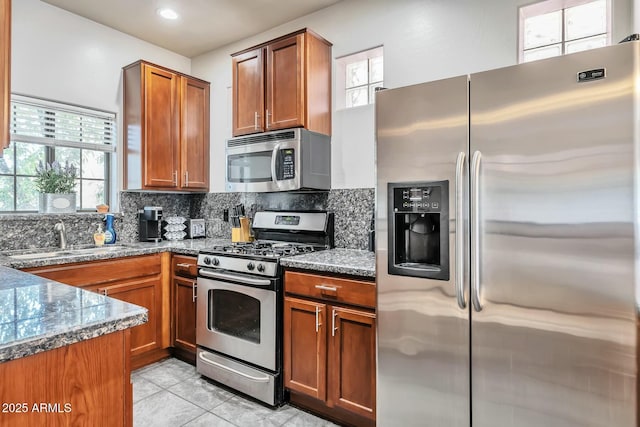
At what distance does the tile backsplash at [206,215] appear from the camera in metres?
2.68

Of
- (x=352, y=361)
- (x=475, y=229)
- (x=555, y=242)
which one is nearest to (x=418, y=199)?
(x=475, y=229)

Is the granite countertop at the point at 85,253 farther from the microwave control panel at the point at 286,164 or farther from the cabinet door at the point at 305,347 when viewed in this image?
the cabinet door at the point at 305,347

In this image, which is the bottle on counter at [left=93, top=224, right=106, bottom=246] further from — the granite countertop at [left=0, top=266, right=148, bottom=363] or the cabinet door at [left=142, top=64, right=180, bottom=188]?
the granite countertop at [left=0, top=266, right=148, bottom=363]

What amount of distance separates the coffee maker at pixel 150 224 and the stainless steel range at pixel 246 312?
3.05 ft

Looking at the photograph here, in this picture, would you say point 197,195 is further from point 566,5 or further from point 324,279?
point 566,5

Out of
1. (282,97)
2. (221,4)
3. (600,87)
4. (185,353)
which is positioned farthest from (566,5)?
(185,353)

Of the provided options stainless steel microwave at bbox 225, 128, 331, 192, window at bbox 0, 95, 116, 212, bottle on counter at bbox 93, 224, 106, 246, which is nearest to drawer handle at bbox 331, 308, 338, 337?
stainless steel microwave at bbox 225, 128, 331, 192

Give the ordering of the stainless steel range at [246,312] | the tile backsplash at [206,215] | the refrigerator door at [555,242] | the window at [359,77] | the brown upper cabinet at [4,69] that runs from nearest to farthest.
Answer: the brown upper cabinet at [4,69] < the refrigerator door at [555,242] < the stainless steel range at [246,312] < the tile backsplash at [206,215] < the window at [359,77]

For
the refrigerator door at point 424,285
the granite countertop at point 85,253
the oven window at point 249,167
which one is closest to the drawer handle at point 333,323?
the refrigerator door at point 424,285

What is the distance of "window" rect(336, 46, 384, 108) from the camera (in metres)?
2.79

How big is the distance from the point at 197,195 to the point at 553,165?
10.8ft

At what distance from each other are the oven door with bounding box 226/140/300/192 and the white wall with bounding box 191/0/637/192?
0.43 metres

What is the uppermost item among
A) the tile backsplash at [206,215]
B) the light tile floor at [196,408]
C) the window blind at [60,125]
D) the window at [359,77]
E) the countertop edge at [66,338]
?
the window at [359,77]

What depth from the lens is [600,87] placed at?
127 cm
